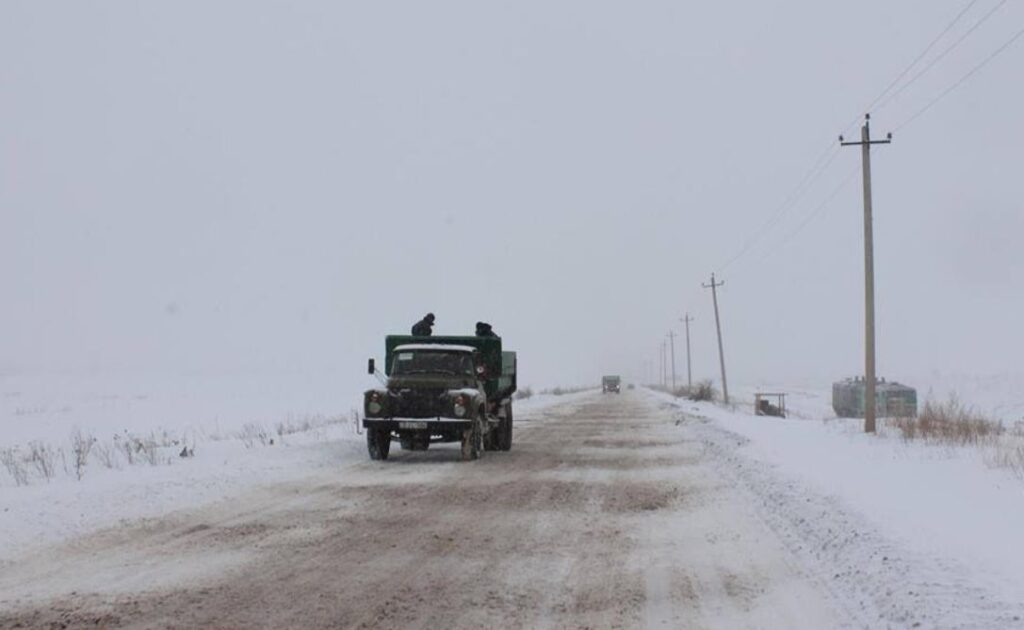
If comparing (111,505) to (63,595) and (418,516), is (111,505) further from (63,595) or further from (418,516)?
(63,595)

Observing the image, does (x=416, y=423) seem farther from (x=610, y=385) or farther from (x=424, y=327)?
(x=610, y=385)

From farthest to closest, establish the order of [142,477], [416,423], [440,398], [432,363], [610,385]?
[610,385]
[432,363]
[440,398]
[416,423]
[142,477]

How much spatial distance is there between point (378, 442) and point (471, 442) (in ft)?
5.93

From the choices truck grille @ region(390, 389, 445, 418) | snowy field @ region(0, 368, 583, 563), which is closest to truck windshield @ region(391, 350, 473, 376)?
truck grille @ region(390, 389, 445, 418)

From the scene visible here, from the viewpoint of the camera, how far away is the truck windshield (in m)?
17.2

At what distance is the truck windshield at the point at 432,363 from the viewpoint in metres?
17.2

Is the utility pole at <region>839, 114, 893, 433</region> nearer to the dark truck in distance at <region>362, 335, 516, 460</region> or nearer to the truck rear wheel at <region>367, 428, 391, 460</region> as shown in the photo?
the dark truck in distance at <region>362, 335, 516, 460</region>

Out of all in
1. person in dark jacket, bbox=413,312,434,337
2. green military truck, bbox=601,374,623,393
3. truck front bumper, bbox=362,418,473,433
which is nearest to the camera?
truck front bumper, bbox=362,418,473,433

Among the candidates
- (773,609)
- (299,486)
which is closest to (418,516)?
(299,486)

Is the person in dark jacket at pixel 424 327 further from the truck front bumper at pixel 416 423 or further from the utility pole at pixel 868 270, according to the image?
the utility pole at pixel 868 270

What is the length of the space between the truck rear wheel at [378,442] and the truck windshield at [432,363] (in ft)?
Result: 4.75

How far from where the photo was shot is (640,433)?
2391 centimetres

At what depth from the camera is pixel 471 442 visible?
16.4 m

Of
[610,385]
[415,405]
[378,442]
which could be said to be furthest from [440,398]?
[610,385]
